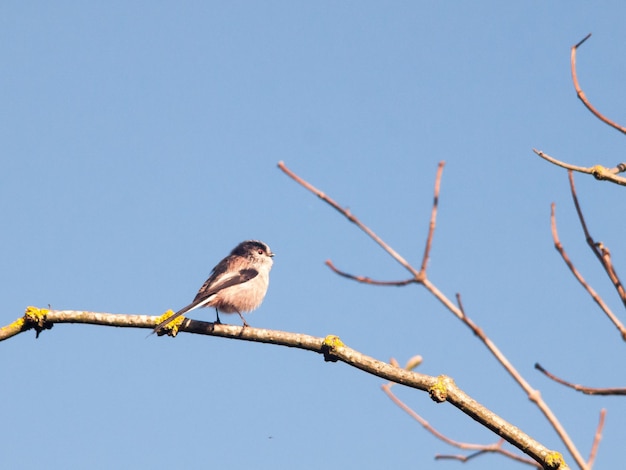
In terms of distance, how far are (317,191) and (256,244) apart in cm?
914

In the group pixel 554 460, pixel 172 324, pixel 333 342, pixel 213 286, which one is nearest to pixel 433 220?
pixel 554 460

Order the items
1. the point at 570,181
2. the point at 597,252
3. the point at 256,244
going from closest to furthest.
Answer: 1. the point at 597,252
2. the point at 570,181
3. the point at 256,244

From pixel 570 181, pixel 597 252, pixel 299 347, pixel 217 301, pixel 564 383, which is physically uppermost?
pixel 217 301

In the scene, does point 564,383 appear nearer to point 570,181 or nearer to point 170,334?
point 570,181

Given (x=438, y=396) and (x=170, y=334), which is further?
(x=170, y=334)

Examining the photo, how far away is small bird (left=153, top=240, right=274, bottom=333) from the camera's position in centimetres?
975

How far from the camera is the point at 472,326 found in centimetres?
216

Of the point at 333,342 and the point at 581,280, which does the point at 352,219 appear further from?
the point at 333,342

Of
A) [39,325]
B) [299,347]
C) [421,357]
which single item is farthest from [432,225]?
[39,325]

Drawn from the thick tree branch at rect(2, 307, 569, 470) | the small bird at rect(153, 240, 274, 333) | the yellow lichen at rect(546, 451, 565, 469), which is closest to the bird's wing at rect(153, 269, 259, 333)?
the small bird at rect(153, 240, 274, 333)

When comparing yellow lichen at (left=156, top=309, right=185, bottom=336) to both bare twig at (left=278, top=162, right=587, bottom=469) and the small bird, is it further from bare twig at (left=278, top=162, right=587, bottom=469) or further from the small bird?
bare twig at (left=278, top=162, right=587, bottom=469)

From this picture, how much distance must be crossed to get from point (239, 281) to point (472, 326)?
8217mm

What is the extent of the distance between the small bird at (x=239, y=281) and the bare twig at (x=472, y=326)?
6705mm

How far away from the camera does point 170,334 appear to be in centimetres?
714
